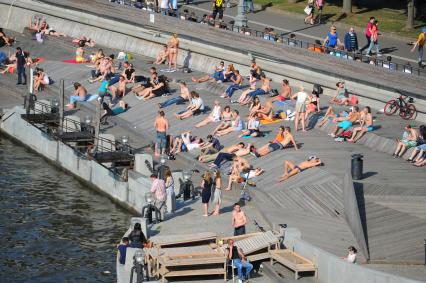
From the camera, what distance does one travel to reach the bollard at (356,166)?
3772cm

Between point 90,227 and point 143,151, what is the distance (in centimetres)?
580

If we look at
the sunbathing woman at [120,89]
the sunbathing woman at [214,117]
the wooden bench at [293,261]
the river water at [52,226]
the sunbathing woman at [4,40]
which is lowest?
the river water at [52,226]

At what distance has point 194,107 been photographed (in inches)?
1885

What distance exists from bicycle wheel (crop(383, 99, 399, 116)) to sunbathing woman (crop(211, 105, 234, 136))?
553 centimetres

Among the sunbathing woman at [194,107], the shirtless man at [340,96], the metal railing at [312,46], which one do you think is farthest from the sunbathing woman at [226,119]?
the metal railing at [312,46]

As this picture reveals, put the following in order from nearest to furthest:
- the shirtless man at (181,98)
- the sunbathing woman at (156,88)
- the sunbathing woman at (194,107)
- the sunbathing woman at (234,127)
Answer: the sunbathing woman at (234,127), the sunbathing woman at (194,107), the shirtless man at (181,98), the sunbathing woman at (156,88)

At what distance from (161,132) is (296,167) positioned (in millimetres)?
6156

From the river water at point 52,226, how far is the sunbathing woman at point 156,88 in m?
5.87

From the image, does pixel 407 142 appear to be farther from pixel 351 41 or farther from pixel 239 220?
pixel 351 41

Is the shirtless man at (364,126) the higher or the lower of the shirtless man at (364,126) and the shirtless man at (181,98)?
the higher

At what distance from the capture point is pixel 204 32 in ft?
188

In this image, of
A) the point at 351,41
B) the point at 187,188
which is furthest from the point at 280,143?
the point at 351,41

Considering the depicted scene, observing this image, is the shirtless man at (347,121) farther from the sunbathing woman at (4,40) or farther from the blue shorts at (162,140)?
the sunbathing woman at (4,40)

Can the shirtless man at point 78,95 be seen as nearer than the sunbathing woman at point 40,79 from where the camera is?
Yes
